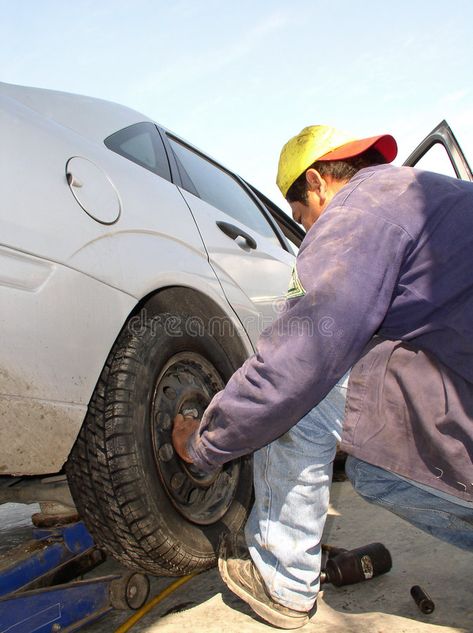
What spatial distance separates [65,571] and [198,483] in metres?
0.50

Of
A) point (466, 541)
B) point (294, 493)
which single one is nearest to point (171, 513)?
point (294, 493)

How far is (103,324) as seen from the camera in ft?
4.33

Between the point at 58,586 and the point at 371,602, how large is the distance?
2.70 feet

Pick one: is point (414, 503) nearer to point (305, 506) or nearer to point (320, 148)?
point (305, 506)

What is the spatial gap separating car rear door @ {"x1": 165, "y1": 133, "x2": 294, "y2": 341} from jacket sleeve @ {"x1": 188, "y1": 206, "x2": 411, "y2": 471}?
0.61 metres

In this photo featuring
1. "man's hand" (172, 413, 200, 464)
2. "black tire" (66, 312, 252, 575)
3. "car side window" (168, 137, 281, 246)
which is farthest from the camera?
"car side window" (168, 137, 281, 246)

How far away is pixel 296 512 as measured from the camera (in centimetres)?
146

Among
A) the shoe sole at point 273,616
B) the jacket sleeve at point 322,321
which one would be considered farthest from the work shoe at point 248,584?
the jacket sleeve at point 322,321

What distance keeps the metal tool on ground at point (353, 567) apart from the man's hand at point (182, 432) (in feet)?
1.74

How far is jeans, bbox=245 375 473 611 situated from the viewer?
56.4 inches

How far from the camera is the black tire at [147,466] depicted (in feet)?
4.44

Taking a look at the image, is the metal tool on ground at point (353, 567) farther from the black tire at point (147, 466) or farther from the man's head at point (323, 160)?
the man's head at point (323, 160)

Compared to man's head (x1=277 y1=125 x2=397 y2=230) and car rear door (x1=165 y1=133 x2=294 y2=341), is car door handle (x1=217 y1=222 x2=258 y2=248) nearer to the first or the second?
car rear door (x1=165 y1=133 x2=294 y2=341)

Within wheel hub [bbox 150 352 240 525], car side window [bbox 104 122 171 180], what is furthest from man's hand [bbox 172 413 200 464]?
car side window [bbox 104 122 171 180]
